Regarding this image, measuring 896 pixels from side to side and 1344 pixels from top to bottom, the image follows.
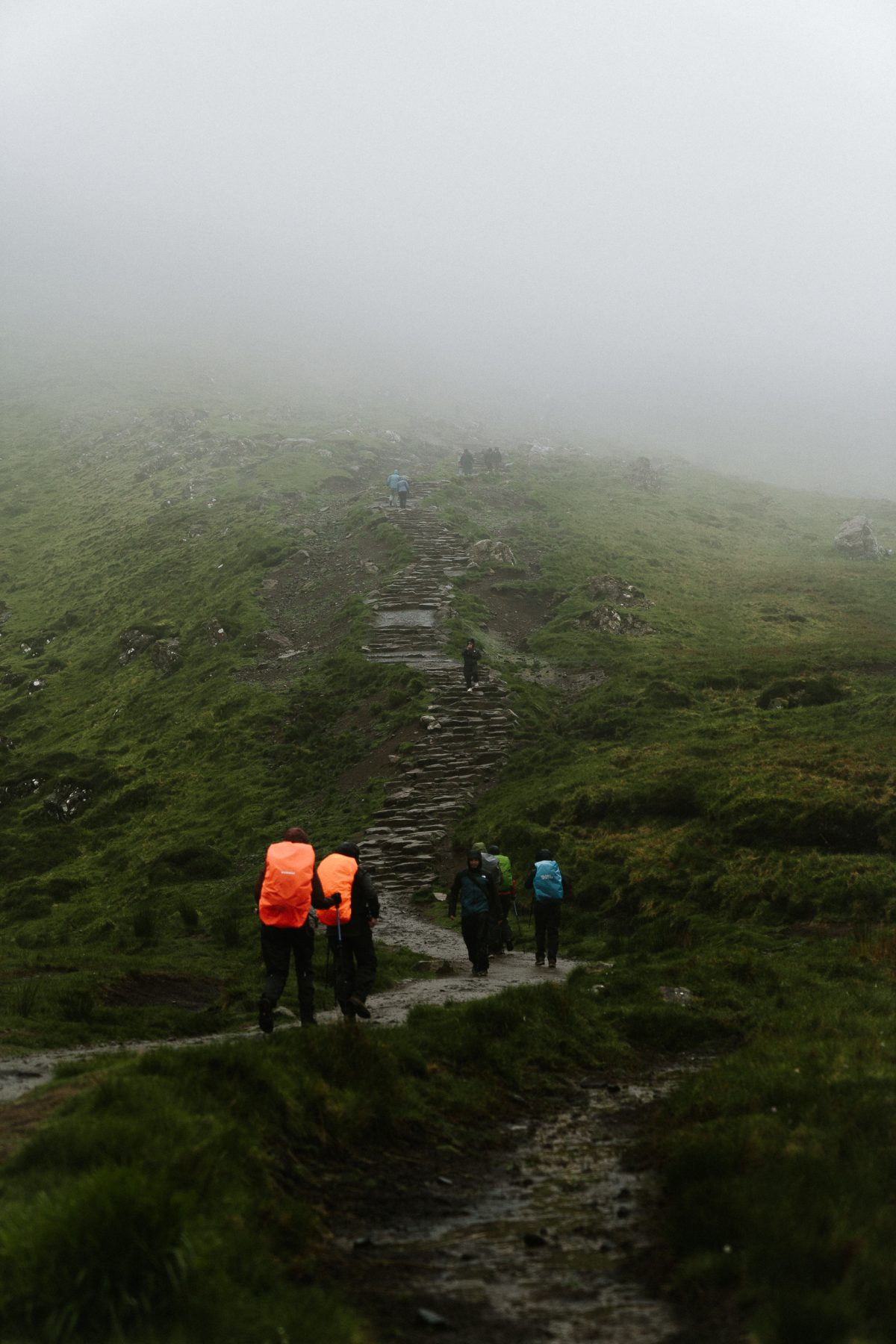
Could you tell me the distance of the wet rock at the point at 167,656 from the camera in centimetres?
4866

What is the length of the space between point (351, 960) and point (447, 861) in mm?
13834

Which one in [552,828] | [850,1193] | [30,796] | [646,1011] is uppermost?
[850,1193]

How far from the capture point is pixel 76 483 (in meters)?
91.7

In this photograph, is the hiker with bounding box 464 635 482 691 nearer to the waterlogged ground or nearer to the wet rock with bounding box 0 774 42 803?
the wet rock with bounding box 0 774 42 803

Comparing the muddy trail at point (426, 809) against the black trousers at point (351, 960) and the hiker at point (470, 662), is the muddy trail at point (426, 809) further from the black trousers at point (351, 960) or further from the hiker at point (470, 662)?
the black trousers at point (351, 960)

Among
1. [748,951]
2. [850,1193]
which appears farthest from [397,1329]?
[748,951]

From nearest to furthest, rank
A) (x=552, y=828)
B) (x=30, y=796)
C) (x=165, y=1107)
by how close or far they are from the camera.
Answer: (x=165, y=1107), (x=552, y=828), (x=30, y=796)

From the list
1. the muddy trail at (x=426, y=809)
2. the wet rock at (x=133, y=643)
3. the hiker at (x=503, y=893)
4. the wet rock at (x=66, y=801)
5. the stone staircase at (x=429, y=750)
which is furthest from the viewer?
the wet rock at (x=133, y=643)

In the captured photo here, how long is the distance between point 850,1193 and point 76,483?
3818 inches

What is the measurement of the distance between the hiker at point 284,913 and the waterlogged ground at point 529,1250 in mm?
4034

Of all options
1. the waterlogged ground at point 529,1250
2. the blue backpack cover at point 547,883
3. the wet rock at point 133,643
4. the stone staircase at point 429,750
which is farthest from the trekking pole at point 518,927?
the wet rock at point 133,643

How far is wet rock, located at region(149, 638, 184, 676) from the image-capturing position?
48.7m

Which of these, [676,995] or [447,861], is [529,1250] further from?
[447,861]

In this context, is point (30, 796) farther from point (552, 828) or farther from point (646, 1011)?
point (646, 1011)
